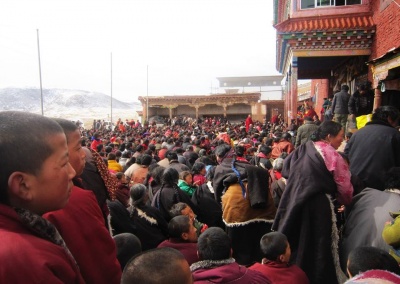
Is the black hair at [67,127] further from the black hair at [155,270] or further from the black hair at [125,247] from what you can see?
the black hair at [125,247]

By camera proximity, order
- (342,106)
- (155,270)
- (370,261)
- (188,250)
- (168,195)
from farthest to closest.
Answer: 1. (342,106)
2. (168,195)
3. (188,250)
4. (370,261)
5. (155,270)

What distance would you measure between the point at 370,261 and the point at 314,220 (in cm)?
90

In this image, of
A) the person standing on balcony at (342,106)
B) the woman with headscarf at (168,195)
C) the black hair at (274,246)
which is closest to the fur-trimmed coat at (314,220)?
the black hair at (274,246)

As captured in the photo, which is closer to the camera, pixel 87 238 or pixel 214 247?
pixel 87 238

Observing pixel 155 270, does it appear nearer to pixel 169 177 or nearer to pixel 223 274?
pixel 223 274

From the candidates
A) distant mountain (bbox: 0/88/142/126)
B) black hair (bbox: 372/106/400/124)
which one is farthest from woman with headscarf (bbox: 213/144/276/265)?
distant mountain (bbox: 0/88/142/126)

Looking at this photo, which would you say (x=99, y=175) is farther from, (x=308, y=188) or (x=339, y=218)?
(x=339, y=218)

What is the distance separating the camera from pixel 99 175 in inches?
97.5

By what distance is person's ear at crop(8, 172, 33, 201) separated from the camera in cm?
119

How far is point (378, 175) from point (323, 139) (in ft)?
3.17

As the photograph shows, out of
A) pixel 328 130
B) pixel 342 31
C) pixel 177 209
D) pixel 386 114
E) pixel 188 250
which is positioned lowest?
pixel 188 250

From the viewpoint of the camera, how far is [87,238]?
1604mm

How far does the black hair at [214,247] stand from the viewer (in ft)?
8.40

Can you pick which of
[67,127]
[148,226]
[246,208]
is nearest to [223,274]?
[67,127]
